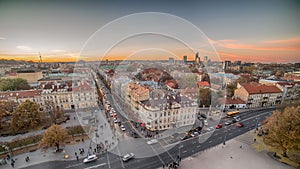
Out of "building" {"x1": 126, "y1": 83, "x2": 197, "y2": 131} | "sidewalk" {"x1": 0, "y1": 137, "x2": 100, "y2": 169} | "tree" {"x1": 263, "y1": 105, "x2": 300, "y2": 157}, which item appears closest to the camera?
"tree" {"x1": 263, "y1": 105, "x2": 300, "y2": 157}

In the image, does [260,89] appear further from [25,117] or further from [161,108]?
[25,117]

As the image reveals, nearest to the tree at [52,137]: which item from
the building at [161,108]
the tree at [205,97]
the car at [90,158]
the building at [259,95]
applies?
the car at [90,158]

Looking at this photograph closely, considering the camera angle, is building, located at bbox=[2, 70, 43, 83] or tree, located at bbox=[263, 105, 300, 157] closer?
tree, located at bbox=[263, 105, 300, 157]

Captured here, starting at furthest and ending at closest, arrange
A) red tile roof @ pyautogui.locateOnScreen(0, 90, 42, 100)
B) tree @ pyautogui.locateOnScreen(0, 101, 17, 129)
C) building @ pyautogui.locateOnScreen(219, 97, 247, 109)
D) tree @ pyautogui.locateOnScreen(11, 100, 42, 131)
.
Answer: building @ pyautogui.locateOnScreen(219, 97, 247, 109) → red tile roof @ pyautogui.locateOnScreen(0, 90, 42, 100) → tree @ pyautogui.locateOnScreen(0, 101, 17, 129) → tree @ pyautogui.locateOnScreen(11, 100, 42, 131)

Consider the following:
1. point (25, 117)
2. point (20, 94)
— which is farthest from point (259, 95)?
point (20, 94)

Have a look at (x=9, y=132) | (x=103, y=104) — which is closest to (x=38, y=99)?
(x=9, y=132)

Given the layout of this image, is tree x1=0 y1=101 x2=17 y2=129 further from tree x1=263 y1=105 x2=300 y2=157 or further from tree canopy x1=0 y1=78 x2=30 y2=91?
tree x1=263 y1=105 x2=300 y2=157

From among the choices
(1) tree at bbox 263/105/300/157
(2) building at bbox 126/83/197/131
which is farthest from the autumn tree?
(1) tree at bbox 263/105/300/157

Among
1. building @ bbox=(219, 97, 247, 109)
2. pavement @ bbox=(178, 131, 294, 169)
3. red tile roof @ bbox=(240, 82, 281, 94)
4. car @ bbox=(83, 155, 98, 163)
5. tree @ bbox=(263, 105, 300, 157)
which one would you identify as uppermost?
red tile roof @ bbox=(240, 82, 281, 94)
